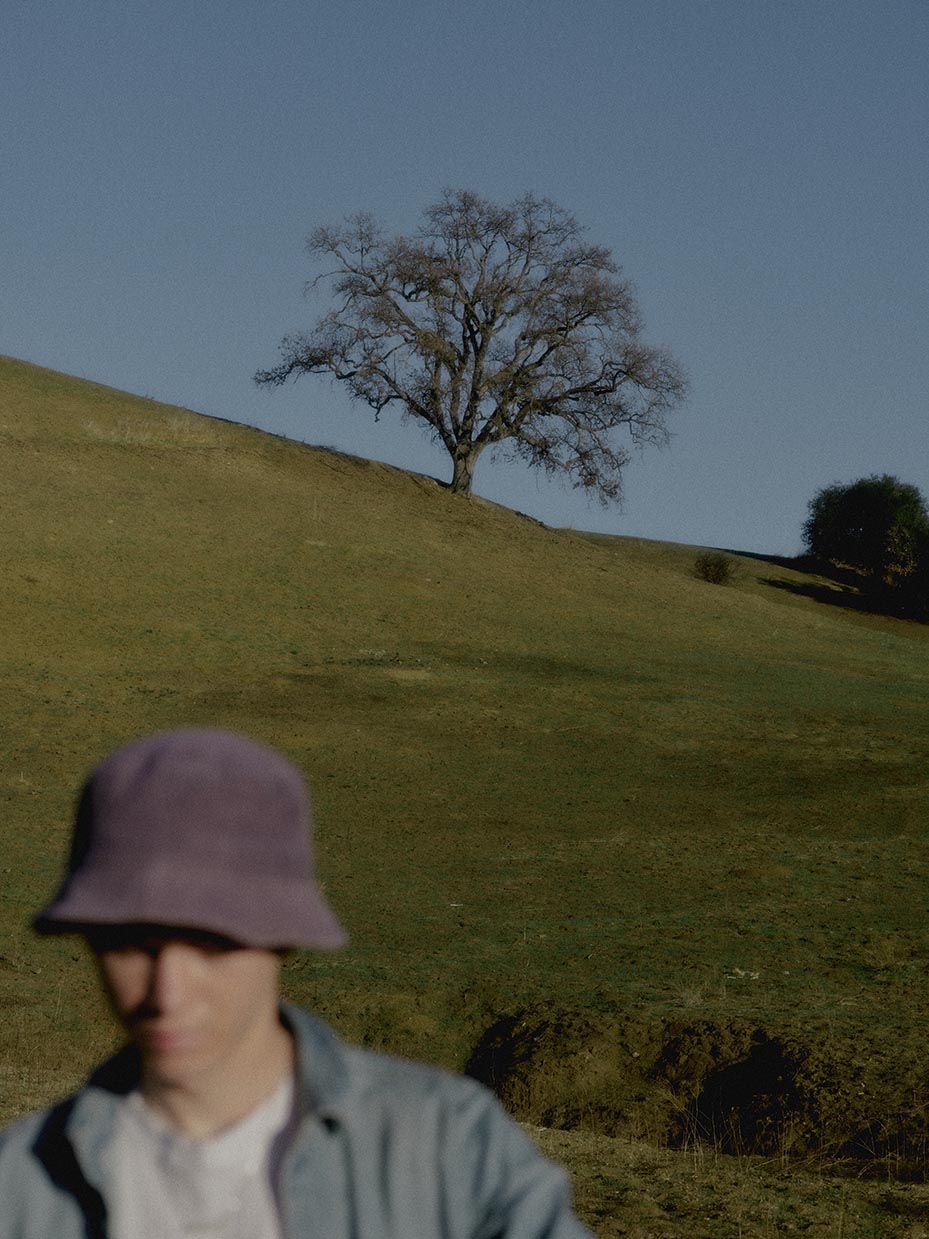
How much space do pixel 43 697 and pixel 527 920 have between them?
422 inches

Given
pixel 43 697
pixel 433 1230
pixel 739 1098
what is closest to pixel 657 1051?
pixel 739 1098

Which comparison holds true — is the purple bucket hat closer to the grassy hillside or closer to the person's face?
the person's face

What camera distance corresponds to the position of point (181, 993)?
5.15 ft

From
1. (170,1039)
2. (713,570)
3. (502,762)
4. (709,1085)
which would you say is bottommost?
(709,1085)

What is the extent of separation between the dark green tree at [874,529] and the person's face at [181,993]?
6700 cm

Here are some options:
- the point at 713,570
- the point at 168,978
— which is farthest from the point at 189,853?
the point at 713,570

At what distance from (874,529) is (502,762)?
5536 cm

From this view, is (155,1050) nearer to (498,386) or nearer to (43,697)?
(43,697)

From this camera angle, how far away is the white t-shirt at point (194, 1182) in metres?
1.60

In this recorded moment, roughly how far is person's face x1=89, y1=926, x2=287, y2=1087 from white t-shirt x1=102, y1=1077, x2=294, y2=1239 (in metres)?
A: 0.07

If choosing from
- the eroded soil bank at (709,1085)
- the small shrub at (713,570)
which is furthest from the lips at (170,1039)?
the small shrub at (713,570)

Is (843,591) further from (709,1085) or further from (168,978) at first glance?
(168,978)

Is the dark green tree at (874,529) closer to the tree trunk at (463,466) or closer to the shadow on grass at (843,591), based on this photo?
the shadow on grass at (843,591)

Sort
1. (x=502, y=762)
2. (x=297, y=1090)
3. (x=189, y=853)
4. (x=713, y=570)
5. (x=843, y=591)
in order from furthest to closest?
(x=843, y=591), (x=713, y=570), (x=502, y=762), (x=297, y=1090), (x=189, y=853)
